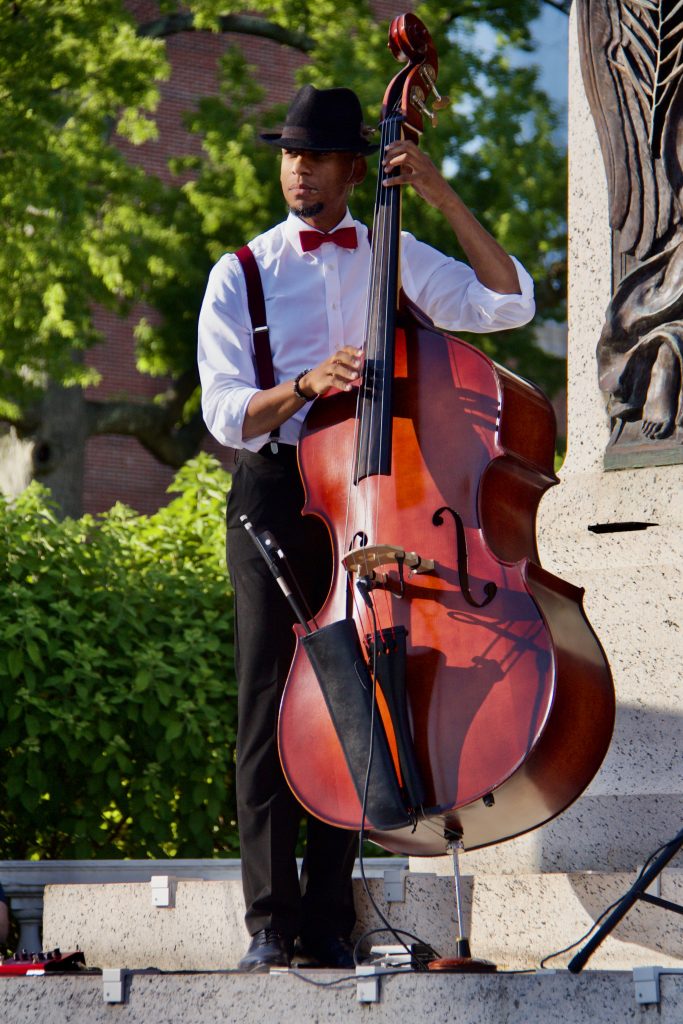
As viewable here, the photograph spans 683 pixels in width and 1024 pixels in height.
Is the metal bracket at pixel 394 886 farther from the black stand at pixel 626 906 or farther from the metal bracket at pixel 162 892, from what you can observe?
the black stand at pixel 626 906

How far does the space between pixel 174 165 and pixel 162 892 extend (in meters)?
11.8

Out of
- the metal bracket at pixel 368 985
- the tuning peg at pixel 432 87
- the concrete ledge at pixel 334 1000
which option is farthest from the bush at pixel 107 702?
the metal bracket at pixel 368 985

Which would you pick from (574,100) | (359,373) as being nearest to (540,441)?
(359,373)

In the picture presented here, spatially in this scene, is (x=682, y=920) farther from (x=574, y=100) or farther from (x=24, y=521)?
(x=24, y=521)

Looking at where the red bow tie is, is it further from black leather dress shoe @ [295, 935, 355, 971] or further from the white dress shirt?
black leather dress shoe @ [295, 935, 355, 971]

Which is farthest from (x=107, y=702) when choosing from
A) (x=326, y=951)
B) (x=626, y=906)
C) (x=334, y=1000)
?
(x=626, y=906)

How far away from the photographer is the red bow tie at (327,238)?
3.35 meters

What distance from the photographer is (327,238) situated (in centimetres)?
336

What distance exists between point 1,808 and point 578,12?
138 inches

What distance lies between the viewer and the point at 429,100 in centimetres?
342

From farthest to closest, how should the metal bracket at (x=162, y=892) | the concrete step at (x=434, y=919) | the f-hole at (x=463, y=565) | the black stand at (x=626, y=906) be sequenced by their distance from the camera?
the metal bracket at (x=162, y=892)
the concrete step at (x=434, y=919)
the f-hole at (x=463, y=565)
the black stand at (x=626, y=906)

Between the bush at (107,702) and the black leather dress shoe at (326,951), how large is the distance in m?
2.51

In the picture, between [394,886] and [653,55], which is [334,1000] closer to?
[394,886]

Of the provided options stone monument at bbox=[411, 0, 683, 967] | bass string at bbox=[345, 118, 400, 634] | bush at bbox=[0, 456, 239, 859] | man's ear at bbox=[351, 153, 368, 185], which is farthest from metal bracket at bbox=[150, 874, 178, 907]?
bush at bbox=[0, 456, 239, 859]
